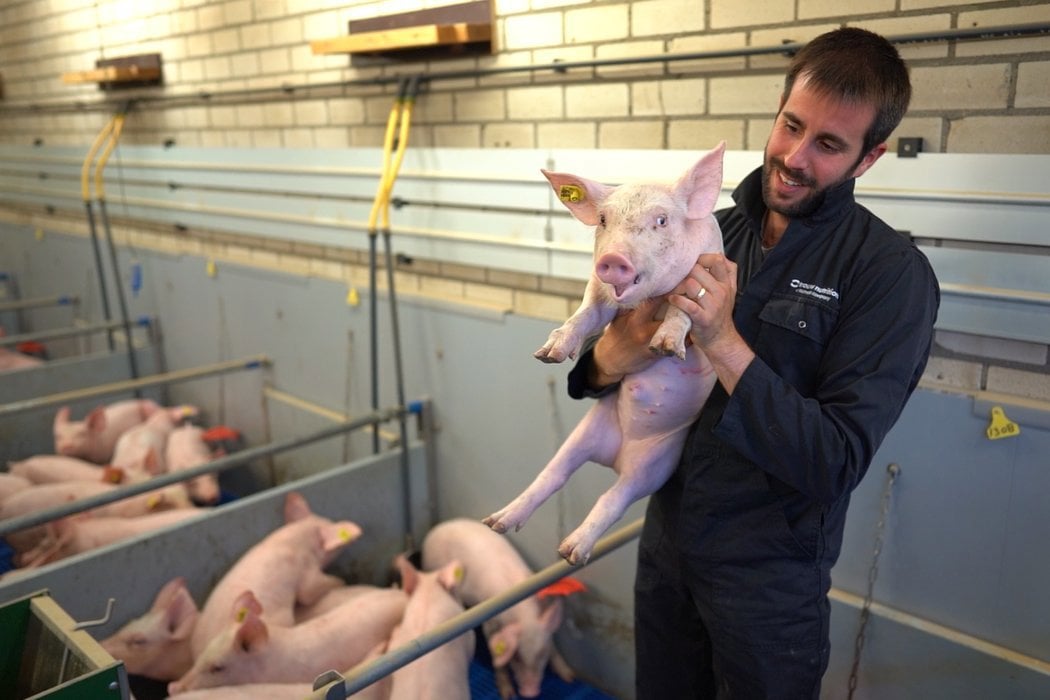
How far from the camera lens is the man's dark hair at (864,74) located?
1.32 meters

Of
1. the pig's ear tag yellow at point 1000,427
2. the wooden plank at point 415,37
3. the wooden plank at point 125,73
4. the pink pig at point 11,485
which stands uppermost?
the wooden plank at point 125,73

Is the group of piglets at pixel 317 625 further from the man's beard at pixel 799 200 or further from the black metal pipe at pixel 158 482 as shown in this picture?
the man's beard at pixel 799 200

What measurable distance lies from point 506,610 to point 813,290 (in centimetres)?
171

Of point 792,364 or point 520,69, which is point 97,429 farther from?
point 792,364

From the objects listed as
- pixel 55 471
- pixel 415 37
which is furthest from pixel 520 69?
pixel 55 471

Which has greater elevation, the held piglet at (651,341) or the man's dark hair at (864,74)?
the man's dark hair at (864,74)

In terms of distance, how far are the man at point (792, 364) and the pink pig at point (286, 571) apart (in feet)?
5.35

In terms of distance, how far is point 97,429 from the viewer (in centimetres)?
419

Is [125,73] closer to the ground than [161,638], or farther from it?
farther from it

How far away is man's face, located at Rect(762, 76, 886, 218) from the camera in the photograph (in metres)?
1.33

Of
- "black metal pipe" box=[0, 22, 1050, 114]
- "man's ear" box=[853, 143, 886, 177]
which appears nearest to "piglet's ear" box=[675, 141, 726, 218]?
"man's ear" box=[853, 143, 886, 177]

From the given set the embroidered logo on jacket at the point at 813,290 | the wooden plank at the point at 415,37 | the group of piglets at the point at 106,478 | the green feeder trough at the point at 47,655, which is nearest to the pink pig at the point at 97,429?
the group of piglets at the point at 106,478

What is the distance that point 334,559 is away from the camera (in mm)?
3205

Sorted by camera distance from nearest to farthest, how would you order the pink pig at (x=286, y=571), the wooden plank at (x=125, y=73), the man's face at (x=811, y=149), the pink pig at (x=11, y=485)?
the man's face at (x=811, y=149)
the pink pig at (x=286, y=571)
the pink pig at (x=11, y=485)
the wooden plank at (x=125, y=73)
